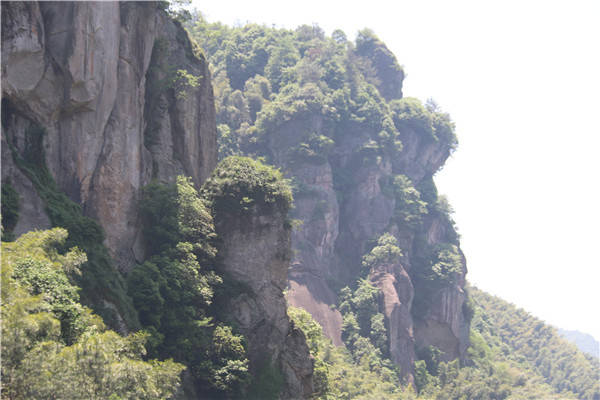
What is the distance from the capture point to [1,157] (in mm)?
21797

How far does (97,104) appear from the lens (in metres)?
27.2

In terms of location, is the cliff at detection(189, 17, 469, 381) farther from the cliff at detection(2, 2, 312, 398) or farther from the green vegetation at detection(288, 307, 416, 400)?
the cliff at detection(2, 2, 312, 398)

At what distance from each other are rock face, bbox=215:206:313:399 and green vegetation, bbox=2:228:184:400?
1041 cm

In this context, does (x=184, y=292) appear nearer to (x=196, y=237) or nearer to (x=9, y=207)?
(x=196, y=237)

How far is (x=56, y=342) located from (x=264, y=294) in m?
17.8

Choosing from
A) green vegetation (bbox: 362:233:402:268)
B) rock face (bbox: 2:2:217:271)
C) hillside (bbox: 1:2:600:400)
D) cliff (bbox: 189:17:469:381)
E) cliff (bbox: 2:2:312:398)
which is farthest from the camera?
green vegetation (bbox: 362:233:402:268)

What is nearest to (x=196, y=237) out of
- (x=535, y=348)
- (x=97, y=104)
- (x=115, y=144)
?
(x=115, y=144)

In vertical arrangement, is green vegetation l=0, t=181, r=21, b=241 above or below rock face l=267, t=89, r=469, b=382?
below

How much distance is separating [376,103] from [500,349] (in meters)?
45.8

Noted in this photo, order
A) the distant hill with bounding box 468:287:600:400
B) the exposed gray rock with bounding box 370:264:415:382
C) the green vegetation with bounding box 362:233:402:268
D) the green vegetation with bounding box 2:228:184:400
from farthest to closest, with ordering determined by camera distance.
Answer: the distant hill with bounding box 468:287:600:400 → the green vegetation with bounding box 362:233:402:268 → the exposed gray rock with bounding box 370:264:415:382 → the green vegetation with bounding box 2:228:184:400

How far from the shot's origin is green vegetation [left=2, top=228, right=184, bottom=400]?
13.6 metres

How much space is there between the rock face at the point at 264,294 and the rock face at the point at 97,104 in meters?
5.15

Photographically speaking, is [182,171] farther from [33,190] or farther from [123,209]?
[33,190]

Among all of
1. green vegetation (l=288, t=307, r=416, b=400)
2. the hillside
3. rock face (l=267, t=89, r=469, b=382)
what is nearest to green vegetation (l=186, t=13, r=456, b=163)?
the hillside
